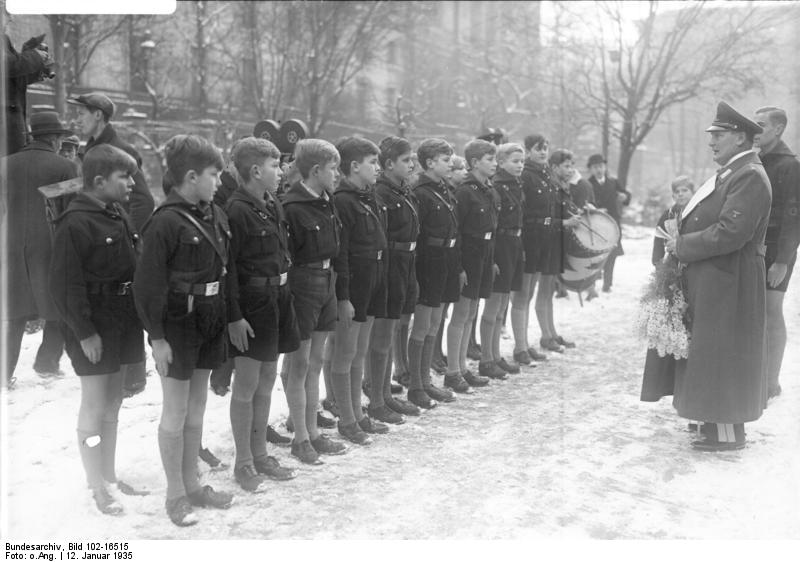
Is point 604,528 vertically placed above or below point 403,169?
below

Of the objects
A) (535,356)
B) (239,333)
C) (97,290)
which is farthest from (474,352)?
(97,290)

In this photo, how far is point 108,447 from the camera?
453cm

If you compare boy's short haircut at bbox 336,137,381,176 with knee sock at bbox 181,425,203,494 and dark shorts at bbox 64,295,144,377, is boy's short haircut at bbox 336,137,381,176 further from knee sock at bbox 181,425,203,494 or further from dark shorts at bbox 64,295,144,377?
knee sock at bbox 181,425,203,494

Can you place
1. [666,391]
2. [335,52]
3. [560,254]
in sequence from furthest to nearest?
[335,52] → [560,254] → [666,391]

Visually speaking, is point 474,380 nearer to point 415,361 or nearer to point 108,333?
point 415,361

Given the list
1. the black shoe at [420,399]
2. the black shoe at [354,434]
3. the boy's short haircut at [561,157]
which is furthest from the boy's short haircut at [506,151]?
the black shoe at [354,434]

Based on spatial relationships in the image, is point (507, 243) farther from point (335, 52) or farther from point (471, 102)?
point (471, 102)

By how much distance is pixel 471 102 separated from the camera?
2461cm

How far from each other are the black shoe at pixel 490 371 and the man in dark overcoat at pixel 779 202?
8.08 feet

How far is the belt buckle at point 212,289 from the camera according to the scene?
4.16 m

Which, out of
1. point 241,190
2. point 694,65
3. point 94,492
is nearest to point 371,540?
point 94,492

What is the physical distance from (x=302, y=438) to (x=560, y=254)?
14.5 ft

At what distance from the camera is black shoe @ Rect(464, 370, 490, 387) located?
24.1ft

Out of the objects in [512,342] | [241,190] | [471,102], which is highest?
[471,102]
